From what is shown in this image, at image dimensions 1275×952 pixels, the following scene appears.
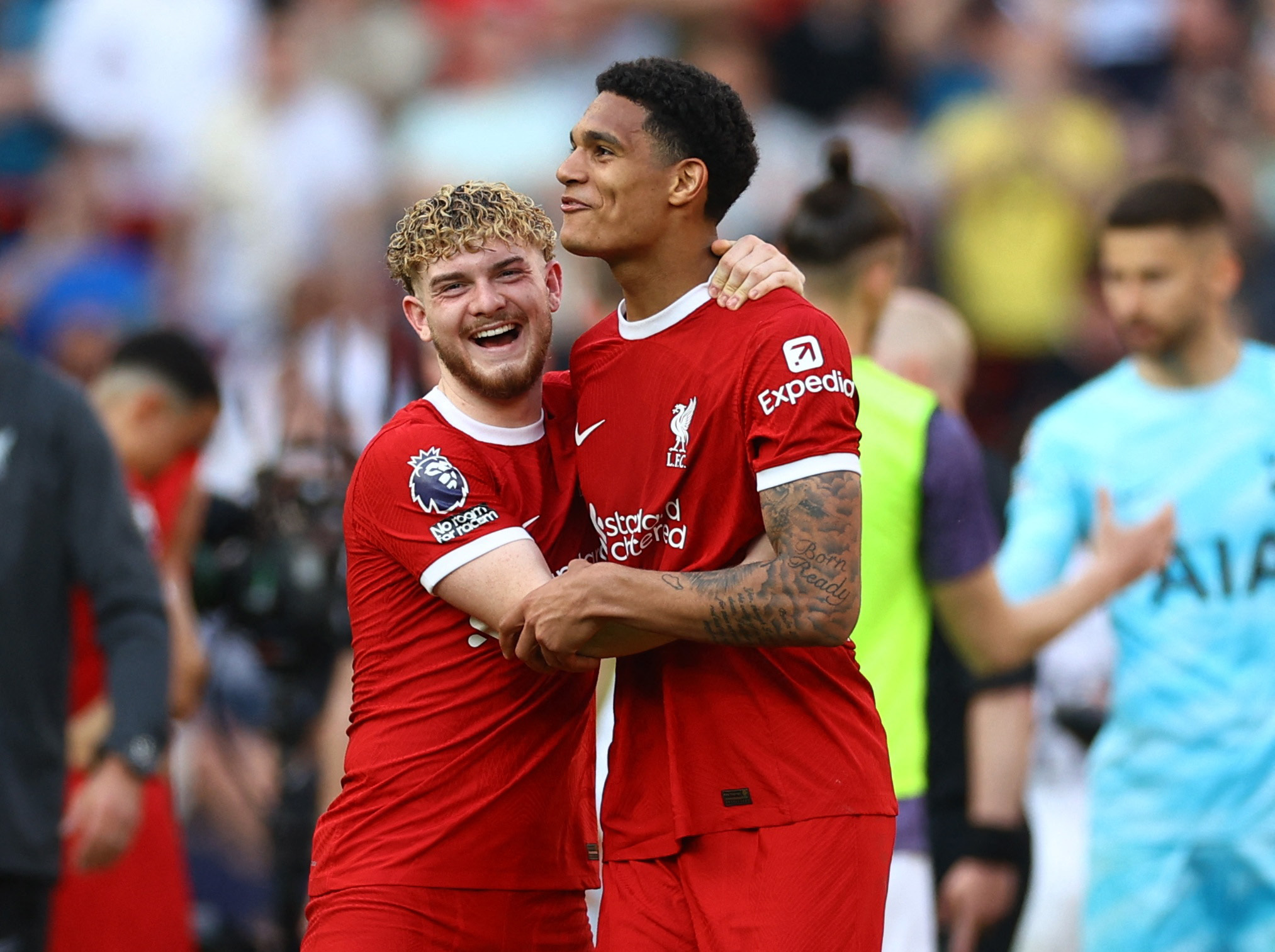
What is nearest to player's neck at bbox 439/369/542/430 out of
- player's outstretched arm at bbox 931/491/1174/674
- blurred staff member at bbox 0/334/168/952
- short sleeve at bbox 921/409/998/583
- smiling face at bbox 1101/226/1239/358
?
short sleeve at bbox 921/409/998/583

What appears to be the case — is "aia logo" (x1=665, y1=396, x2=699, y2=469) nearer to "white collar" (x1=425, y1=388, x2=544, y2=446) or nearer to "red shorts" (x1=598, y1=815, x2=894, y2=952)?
"white collar" (x1=425, y1=388, x2=544, y2=446)

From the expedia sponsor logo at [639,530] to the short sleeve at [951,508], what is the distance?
1314 millimetres

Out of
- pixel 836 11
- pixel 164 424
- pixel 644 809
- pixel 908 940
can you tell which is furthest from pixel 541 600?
pixel 836 11

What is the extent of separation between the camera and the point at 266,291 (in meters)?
10.8

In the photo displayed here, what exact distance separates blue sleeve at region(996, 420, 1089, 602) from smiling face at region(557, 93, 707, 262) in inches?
88.0

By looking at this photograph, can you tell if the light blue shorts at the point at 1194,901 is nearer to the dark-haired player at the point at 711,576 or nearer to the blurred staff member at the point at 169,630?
the dark-haired player at the point at 711,576

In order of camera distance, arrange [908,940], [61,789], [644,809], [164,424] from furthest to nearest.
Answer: [164,424] < [61,789] < [908,940] < [644,809]

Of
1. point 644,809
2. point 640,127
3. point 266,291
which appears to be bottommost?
point 644,809

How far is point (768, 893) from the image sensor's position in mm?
3268

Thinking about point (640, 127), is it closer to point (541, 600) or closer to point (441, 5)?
point (541, 600)

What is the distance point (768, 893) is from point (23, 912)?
104 inches

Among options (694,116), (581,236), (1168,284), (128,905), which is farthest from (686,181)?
(128,905)

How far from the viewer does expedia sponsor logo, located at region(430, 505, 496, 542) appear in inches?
138

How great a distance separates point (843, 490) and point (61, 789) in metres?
2.91
